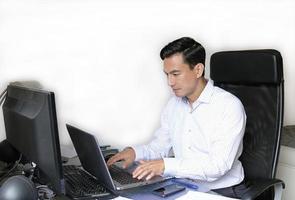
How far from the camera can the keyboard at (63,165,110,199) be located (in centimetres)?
129

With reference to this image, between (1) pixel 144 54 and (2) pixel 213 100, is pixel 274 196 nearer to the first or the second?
(2) pixel 213 100

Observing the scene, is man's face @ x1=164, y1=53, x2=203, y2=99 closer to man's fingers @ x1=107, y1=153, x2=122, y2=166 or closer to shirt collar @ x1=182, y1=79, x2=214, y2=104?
shirt collar @ x1=182, y1=79, x2=214, y2=104

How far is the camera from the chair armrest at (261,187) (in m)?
1.49

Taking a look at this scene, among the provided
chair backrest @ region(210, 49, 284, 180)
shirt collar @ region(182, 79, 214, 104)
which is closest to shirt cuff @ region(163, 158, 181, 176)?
shirt collar @ region(182, 79, 214, 104)

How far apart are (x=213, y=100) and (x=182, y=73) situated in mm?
200

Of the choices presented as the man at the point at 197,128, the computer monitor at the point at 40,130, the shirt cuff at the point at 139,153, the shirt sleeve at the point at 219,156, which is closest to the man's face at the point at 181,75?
the man at the point at 197,128

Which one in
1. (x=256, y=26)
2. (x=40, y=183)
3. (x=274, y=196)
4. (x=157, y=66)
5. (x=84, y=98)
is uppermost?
(x=256, y=26)

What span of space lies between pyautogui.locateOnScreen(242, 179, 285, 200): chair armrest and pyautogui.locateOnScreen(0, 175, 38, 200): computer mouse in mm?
854

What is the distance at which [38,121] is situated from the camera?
3.63ft

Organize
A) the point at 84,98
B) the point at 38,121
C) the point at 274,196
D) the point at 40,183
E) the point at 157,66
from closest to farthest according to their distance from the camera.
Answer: the point at 38,121, the point at 40,183, the point at 274,196, the point at 84,98, the point at 157,66

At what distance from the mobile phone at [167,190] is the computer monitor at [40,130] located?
36 centimetres

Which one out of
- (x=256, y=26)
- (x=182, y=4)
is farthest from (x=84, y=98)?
(x=256, y=26)

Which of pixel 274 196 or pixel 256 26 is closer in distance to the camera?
pixel 274 196

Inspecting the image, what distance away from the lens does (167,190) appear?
1.30 m
